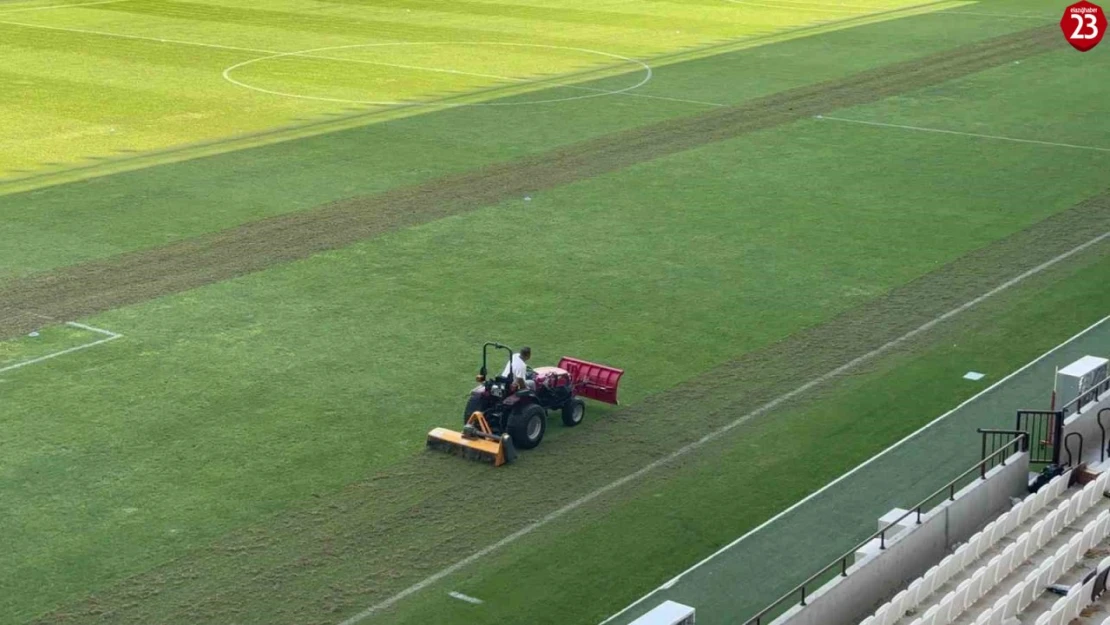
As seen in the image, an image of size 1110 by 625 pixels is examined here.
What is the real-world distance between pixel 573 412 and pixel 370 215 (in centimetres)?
1160

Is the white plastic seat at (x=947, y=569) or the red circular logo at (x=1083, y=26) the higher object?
the red circular logo at (x=1083, y=26)

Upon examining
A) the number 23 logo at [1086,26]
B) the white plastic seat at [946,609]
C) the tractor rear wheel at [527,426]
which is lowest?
→ the white plastic seat at [946,609]

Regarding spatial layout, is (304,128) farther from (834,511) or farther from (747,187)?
(834,511)

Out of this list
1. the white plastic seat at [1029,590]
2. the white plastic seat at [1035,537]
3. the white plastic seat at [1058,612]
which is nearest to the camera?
the white plastic seat at [1058,612]

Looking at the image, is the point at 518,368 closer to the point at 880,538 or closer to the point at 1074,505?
the point at 880,538

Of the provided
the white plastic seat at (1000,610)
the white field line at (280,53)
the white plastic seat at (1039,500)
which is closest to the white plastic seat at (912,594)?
the white plastic seat at (1000,610)

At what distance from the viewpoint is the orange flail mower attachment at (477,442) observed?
20.5 meters

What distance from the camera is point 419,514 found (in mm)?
19203

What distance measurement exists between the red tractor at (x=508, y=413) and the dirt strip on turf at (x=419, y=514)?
24 centimetres

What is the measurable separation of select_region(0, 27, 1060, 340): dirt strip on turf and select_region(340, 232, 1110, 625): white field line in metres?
10.5

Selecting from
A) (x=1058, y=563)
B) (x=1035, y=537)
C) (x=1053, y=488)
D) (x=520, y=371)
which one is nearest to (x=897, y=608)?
(x=1058, y=563)

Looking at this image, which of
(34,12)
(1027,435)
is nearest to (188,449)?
(1027,435)

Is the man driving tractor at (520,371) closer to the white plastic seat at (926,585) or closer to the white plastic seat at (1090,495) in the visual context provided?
the white plastic seat at (926,585)

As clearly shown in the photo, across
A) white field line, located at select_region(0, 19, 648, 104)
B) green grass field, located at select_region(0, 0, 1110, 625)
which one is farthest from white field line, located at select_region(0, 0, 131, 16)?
green grass field, located at select_region(0, 0, 1110, 625)
